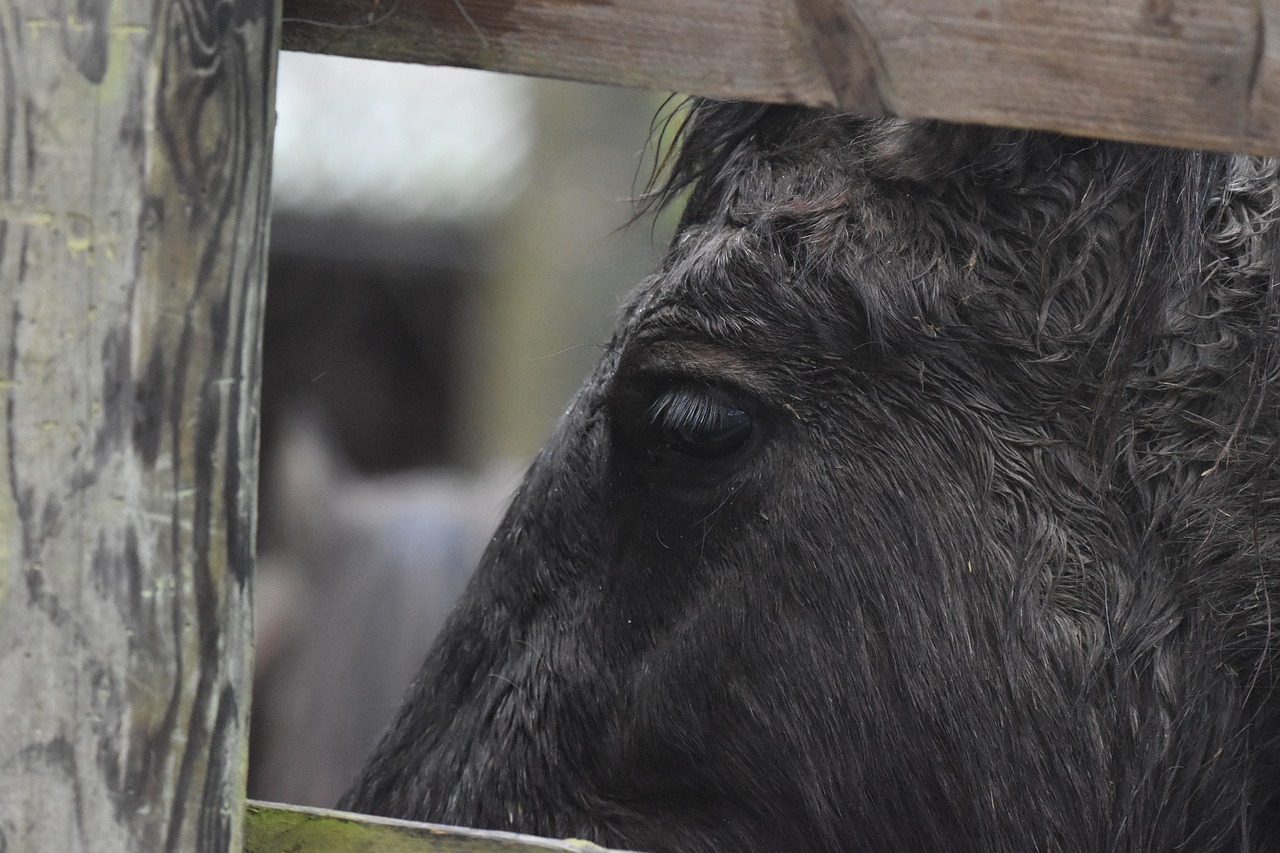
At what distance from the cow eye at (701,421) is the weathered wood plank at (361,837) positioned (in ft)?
2.77

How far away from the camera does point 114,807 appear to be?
109cm

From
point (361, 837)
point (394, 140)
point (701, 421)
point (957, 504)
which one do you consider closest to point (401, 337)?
point (394, 140)

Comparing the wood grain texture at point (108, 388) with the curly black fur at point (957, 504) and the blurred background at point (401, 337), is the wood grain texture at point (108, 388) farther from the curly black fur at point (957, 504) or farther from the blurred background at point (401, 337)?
the blurred background at point (401, 337)

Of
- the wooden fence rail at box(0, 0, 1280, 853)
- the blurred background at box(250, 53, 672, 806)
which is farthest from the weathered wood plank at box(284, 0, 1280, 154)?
the blurred background at box(250, 53, 672, 806)

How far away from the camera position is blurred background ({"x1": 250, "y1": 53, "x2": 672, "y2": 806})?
21.1 ft

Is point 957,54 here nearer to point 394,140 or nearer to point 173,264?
point 173,264

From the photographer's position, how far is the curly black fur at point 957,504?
1.84 m

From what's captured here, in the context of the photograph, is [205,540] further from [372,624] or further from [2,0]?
[372,624]

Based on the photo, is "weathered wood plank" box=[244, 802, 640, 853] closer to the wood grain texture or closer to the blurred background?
the wood grain texture

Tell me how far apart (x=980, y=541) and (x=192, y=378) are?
122 centimetres

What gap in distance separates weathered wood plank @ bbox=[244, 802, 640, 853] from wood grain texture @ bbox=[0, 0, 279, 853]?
176 mm

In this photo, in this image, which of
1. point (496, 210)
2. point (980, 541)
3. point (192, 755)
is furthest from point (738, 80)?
point (496, 210)

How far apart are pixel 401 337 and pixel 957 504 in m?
11.2

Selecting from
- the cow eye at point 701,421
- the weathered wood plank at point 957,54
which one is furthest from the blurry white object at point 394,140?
the weathered wood plank at point 957,54
